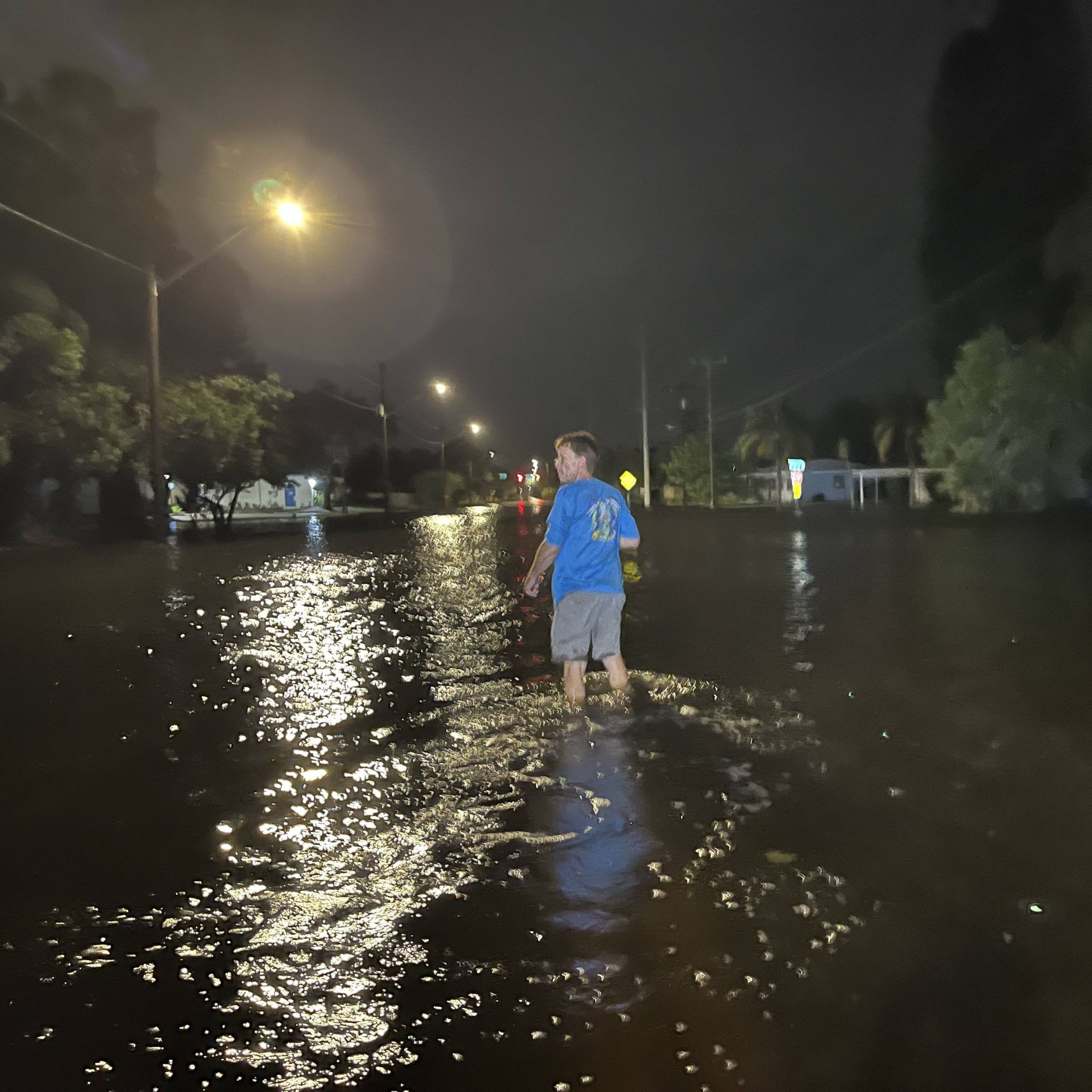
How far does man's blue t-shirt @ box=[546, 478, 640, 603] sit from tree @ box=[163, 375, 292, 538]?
25515mm

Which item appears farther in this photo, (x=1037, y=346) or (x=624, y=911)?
(x=1037, y=346)

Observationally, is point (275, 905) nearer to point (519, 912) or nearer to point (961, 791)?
point (519, 912)

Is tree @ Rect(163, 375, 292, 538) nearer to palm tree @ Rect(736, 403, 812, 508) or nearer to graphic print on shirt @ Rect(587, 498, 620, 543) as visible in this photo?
graphic print on shirt @ Rect(587, 498, 620, 543)

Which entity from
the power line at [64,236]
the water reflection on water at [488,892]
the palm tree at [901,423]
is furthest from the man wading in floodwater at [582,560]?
the palm tree at [901,423]

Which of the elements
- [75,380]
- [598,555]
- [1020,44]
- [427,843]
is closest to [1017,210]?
[1020,44]

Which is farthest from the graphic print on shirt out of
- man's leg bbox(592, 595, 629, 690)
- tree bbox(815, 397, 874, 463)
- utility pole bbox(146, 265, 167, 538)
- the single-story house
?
tree bbox(815, 397, 874, 463)

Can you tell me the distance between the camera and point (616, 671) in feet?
22.2

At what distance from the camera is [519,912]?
349 cm

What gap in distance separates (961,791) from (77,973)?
371 cm

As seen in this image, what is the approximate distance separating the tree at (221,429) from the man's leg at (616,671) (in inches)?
1005

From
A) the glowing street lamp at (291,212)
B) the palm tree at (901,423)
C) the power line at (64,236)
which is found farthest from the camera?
the palm tree at (901,423)

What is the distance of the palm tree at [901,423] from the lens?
7856 cm

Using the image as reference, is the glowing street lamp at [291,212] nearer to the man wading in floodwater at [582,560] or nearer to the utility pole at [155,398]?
the utility pole at [155,398]

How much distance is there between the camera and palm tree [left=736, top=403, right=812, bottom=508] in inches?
3561
